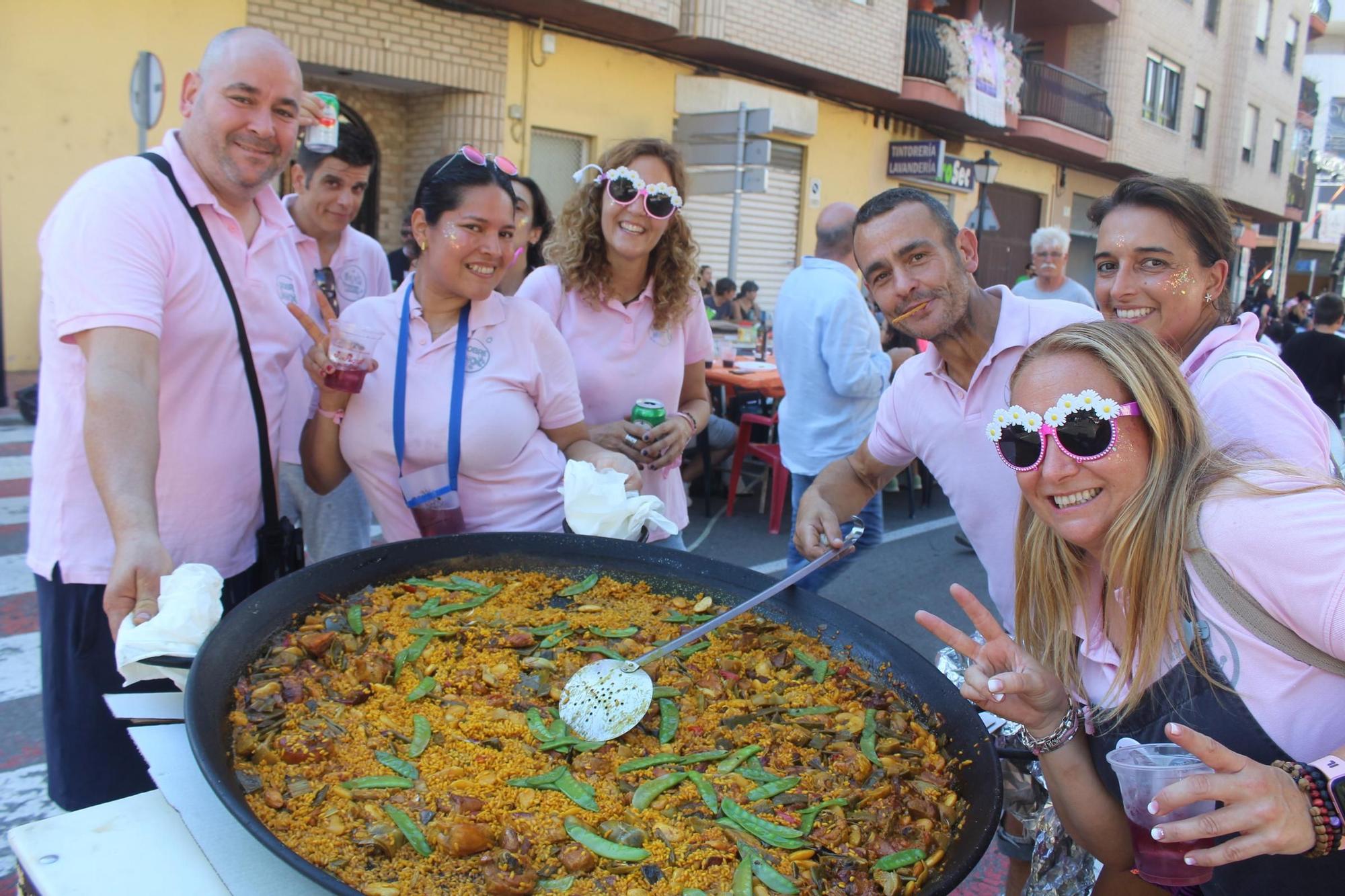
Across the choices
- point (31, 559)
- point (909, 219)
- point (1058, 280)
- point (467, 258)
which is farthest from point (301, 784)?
point (1058, 280)

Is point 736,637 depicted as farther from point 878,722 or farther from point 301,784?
point 301,784

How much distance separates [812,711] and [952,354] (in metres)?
1.28

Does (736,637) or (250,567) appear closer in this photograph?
(736,637)

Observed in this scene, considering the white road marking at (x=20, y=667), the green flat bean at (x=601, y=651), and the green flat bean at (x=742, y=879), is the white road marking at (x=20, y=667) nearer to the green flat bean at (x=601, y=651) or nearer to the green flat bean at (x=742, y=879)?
the green flat bean at (x=601, y=651)

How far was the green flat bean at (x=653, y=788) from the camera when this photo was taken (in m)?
1.73

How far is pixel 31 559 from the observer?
2.31m

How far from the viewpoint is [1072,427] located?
5.98 ft

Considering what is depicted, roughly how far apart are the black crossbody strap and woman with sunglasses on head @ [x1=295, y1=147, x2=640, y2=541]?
159mm

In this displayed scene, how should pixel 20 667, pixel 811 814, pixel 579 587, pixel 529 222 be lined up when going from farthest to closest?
1. pixel 529 222
2. pixel 20 667
3. pixel 579 587
4. pixel 811 814

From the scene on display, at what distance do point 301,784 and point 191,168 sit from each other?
62.4 inches

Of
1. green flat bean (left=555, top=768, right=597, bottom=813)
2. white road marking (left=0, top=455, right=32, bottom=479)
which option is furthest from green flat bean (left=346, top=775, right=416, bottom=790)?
white road marking (left=0, top=455, right=32, bottom=479)

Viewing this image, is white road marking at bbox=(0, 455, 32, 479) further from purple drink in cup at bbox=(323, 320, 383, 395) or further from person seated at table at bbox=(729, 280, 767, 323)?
person seated at table at bbox=(729, 280, 767, 323)

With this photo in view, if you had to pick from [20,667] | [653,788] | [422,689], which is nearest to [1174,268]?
[653,788]

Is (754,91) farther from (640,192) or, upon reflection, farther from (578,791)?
(578,791)
